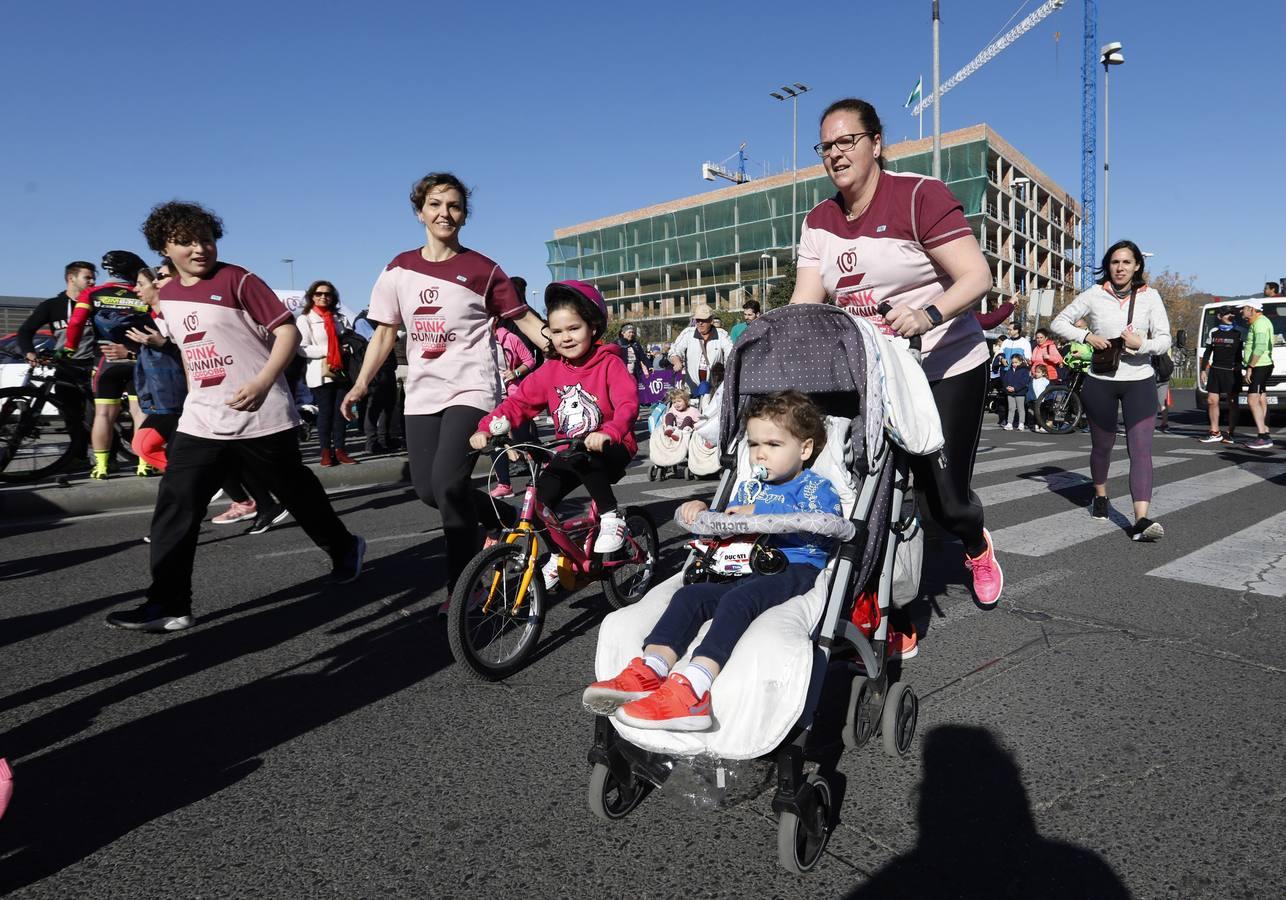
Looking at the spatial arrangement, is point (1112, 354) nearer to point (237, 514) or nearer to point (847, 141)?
point (847, 141)

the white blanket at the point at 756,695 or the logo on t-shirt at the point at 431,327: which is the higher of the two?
the logo on t-shirt at the point at 431,327

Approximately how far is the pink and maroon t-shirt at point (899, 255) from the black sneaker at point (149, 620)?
3375mm

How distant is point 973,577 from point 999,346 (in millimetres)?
15923

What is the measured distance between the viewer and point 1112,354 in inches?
243

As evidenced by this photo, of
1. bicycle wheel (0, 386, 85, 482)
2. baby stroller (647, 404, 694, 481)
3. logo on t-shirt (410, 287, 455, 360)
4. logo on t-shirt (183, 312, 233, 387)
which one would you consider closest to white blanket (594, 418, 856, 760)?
logo on t-shirt (410, 287, 455, 360)

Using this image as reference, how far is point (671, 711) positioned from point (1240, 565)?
15.6 feet

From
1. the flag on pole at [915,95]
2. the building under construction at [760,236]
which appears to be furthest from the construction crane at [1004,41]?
the flag on pole at [915,95]

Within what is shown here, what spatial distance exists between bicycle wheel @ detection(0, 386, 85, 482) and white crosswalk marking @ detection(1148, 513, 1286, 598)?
948 centimetres

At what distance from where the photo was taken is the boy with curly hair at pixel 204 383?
13.6ft

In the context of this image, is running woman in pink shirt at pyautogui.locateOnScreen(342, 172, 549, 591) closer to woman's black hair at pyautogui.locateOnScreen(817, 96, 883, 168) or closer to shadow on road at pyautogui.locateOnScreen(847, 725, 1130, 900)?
woman's black hair at pyautogui.locateOnScreen(817, 96, 883, 168)

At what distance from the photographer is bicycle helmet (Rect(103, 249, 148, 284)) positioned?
23.1ft

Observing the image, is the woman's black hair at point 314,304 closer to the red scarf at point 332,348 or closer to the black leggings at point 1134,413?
the red scarf at point 332,348

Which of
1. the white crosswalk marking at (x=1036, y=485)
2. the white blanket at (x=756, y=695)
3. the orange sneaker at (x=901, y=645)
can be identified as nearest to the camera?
the white blanket at (x=756, y=695)

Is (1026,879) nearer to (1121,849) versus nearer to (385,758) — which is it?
(1121,849)
